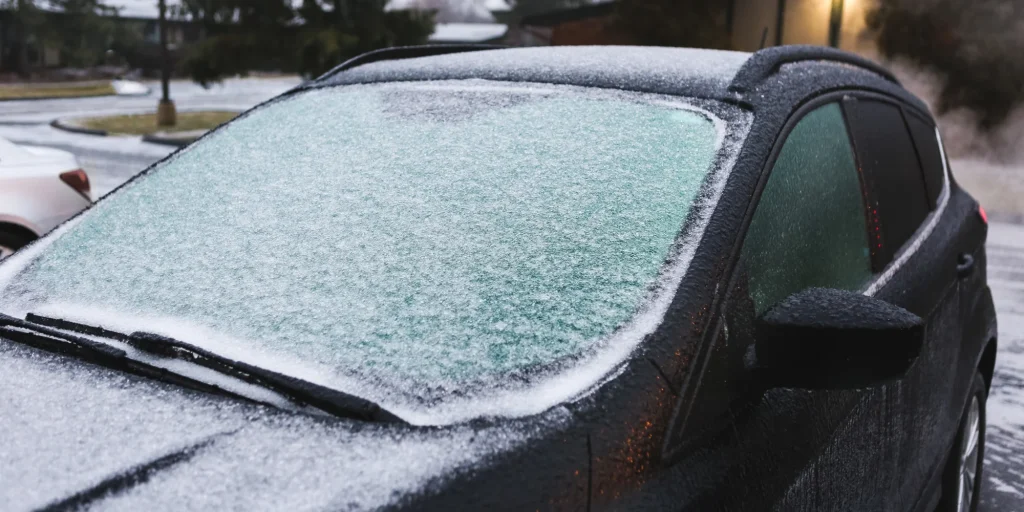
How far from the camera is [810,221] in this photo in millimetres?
2021

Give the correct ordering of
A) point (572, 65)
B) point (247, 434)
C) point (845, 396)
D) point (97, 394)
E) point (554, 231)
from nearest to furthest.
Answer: point (247, 434)
point (97, 394)
point (554, 231)
point (845, 396)
point (572, 65)

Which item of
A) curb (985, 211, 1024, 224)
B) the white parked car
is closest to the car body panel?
the white parked car

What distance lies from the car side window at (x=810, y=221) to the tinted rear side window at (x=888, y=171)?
95 millimetres

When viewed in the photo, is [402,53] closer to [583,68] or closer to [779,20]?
[583,68]

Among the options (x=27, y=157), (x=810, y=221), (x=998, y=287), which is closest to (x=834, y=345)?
(x=810, y=221)

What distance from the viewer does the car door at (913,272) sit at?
89.4 inches

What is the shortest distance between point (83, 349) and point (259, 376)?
389mm

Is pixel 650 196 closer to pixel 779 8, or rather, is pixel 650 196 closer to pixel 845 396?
pixel 845 396

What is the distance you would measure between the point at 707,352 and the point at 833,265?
74 centimetres

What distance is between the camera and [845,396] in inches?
71.8

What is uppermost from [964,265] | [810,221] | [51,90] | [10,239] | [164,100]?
[810,221]

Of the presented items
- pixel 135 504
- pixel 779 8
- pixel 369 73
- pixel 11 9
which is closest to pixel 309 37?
pixel 779 8

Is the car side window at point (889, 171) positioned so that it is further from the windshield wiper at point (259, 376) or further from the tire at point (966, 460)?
the windshield wiper at point (259, 376)

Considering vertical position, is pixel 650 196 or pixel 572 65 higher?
pixel 572 65
